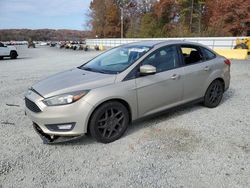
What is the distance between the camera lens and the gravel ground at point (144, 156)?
267 centimetres

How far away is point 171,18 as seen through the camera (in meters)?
41.9

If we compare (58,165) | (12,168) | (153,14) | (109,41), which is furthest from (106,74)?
(153,14)

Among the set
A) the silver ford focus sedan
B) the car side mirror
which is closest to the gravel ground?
the silver ford focus sedan

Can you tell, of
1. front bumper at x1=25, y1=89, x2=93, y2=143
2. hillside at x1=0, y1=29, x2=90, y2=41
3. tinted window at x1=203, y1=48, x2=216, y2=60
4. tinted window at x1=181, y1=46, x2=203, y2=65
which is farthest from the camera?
hillside at x1=0, y1=29, x2=90, y2=41

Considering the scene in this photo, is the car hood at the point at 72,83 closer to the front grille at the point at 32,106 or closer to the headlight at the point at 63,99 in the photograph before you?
the headlight at the point at 63,99

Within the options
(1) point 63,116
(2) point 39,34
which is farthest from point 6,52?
(2) point 39,34

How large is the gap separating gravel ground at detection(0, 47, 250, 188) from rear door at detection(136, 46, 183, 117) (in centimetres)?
44

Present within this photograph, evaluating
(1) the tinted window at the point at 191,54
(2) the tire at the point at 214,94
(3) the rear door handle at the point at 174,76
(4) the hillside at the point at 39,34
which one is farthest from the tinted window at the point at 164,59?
(4) the hillside at the point at 39,34

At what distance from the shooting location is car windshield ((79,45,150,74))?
383cm

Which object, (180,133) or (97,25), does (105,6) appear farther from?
(180,133)

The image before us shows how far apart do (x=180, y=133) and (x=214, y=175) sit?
1162 millimetres

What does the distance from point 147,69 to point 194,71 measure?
1264 mm

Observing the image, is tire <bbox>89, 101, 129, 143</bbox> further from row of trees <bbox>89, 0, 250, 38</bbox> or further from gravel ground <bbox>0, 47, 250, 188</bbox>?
row of trees <bbox>89, 0, 250, 38</bbox>

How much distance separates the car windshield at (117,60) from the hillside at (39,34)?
9698 cm
